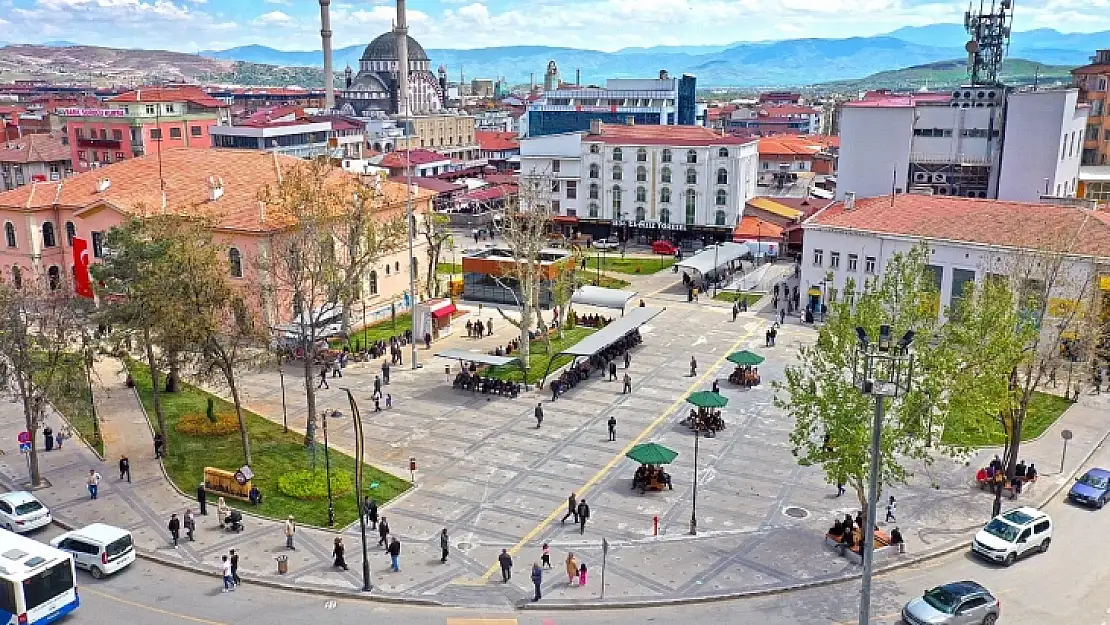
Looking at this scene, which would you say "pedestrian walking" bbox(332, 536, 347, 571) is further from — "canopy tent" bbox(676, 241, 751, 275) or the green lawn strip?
"canopy tent" bbox(676, 241, 751, 275)

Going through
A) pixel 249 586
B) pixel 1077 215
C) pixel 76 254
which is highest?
pixel 1077 215

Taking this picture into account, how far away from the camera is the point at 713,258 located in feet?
224

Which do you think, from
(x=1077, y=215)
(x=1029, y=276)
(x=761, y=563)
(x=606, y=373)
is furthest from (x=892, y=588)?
(x=1077, y=215)

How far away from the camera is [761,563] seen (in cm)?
2766

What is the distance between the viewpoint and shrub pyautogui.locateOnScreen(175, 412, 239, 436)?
1503 inches

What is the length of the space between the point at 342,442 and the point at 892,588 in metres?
22.9

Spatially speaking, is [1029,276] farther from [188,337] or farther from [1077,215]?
[188,337]

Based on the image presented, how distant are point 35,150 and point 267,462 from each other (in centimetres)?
7511

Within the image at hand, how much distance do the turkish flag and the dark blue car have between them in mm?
53592

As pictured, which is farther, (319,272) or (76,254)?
(76,254)

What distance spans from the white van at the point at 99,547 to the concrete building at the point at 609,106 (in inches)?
4547

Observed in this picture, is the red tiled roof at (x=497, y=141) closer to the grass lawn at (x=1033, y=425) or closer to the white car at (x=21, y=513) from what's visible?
the grass lawn at (x=1033, y=425)

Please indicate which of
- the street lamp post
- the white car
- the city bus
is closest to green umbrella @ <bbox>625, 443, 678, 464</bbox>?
the street lamp post

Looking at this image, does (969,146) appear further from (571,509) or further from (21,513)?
(21,513)
